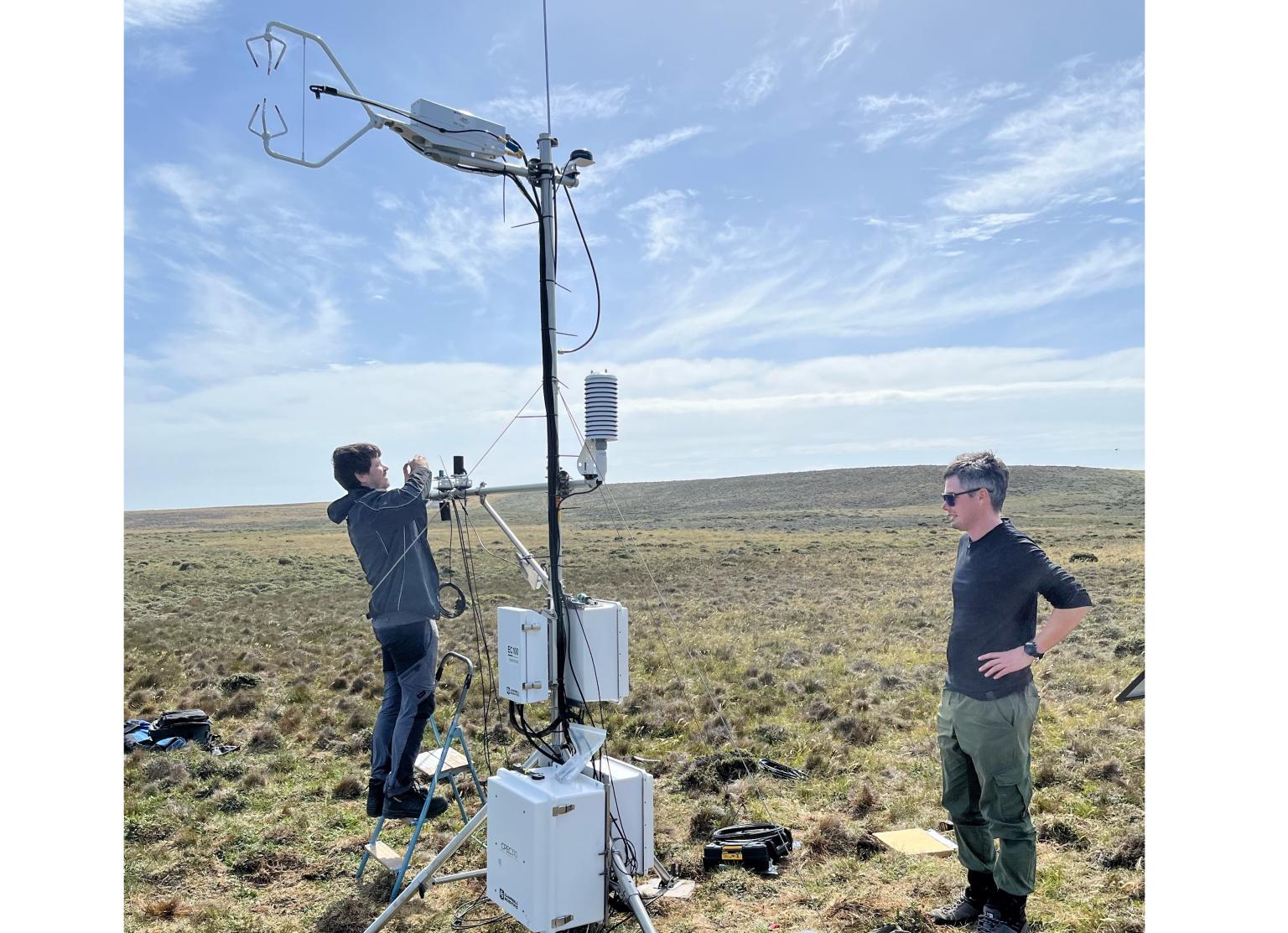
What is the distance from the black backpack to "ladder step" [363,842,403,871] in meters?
3.74

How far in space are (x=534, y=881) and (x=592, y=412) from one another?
2.12 metres

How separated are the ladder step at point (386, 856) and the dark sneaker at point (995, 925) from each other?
3.05 meters

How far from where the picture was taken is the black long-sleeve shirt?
3.76 meters

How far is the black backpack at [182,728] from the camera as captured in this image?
782 cm

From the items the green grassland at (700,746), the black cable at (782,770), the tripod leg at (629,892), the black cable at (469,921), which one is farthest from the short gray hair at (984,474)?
the black cable at (782,770)

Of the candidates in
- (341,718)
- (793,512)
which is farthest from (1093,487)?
(341,718)

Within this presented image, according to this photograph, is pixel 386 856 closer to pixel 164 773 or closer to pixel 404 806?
pixel 404 806

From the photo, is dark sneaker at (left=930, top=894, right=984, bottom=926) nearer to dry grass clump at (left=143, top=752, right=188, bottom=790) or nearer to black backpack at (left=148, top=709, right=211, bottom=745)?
dry grass clump at (left=143, top=752, right=188, bottom=790)

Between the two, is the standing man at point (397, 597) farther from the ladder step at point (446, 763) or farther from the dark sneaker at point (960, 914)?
the dark sneaker at point (960, 914)

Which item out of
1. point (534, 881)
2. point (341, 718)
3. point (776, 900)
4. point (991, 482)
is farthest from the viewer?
point (341, 718)

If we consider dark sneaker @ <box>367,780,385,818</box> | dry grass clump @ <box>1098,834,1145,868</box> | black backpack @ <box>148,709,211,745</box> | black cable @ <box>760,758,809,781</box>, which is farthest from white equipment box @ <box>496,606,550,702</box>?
black backpack @ <box>148,709,211,745</box>

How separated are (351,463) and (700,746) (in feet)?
13.7

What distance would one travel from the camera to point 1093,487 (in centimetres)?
6500

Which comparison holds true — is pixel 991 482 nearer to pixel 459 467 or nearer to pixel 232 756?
pixel 459 467
